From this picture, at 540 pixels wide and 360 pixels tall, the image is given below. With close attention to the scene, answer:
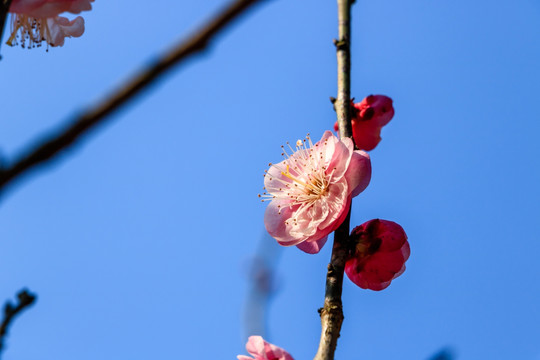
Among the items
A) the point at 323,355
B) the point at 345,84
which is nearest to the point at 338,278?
the point at 323,355

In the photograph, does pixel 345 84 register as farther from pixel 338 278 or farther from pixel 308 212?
pixel 338 278

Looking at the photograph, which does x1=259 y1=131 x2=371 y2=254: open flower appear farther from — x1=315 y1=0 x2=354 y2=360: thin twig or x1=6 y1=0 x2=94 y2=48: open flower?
x1=6 y1=0 x2=94 y2=48: open flower

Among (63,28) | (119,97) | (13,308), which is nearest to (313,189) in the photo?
(63,28)

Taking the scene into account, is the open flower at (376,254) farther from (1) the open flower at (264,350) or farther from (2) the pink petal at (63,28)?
(2) the pink petal at (63,28)

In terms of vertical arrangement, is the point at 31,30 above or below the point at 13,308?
above

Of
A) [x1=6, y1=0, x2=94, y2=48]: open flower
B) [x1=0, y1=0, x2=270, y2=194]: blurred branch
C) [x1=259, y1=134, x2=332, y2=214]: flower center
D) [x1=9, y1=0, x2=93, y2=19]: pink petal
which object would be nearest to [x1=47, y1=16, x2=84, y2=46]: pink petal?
[x1=6, y1=0, x2=94, y2=48]: open flower

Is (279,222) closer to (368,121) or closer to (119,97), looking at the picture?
(368,121)

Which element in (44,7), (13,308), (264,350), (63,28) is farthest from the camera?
(63,28)
